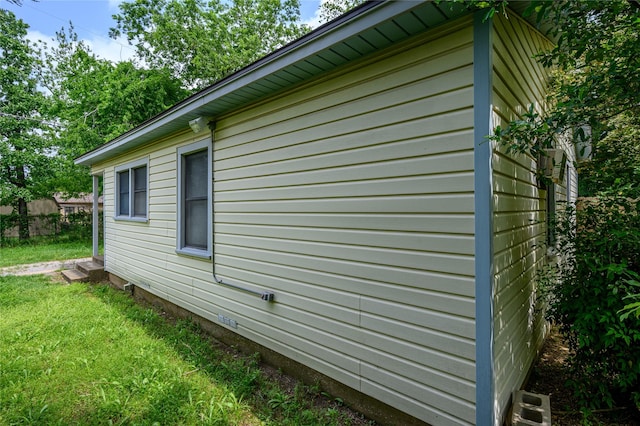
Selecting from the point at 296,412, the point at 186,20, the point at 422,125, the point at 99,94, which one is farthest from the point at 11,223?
the point at 422,125

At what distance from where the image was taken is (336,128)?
2812mm

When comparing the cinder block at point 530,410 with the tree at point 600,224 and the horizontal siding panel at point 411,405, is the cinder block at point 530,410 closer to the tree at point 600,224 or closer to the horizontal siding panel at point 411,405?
the horizontal siding panel at point 411,405

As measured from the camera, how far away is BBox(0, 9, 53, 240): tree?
1369cm

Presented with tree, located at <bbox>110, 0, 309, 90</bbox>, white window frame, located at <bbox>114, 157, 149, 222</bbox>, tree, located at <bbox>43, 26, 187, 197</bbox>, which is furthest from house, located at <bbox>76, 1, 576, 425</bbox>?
tree, located at <bbox>110, 0, 309, 90</bbox>

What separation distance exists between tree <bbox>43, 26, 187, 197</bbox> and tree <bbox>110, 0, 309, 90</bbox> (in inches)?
109

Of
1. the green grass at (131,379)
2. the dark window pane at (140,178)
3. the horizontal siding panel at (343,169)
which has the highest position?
the dark window pane at (140,178)

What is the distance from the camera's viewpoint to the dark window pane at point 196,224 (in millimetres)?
4617

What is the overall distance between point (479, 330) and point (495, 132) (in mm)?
1183

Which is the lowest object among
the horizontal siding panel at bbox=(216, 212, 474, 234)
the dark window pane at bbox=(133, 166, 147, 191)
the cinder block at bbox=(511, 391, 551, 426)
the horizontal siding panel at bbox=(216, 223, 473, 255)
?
the cinder block at bbox=(511, 391, 551, 426)

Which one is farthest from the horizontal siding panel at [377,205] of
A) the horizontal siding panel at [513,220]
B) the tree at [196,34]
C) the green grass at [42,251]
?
the tree at [196,34]

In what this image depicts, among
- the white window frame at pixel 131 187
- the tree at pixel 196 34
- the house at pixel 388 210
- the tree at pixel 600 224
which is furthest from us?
the tree at pixel 196 34

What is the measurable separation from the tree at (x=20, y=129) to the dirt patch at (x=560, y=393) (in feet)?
59.1

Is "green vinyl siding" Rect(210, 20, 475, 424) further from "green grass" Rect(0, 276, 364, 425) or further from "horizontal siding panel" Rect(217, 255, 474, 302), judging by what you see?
"green grass" Rect(0, 276, 364, 425)

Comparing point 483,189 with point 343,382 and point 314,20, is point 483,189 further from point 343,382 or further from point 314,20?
point 314,20
